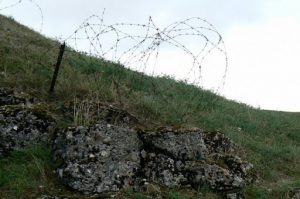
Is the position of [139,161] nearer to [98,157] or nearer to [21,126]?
[98,157]

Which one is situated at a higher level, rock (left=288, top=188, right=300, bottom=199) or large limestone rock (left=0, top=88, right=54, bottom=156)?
large limestone rock (left=0, top=88, right=54, bottom=156)

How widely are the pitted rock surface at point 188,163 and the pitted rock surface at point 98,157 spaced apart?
20cm

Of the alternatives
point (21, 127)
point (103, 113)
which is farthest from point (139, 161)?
point (21, 127)

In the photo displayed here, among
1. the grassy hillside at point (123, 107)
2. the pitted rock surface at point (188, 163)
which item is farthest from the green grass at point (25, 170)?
the pitted rock surface at point (188, 163)

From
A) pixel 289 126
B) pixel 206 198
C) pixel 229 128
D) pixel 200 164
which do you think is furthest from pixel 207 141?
pixel 289 126

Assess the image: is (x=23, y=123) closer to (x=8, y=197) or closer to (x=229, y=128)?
(x=8, y=197)

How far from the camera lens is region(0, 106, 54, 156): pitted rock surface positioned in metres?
6.38

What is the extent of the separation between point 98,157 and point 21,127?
1235 mm

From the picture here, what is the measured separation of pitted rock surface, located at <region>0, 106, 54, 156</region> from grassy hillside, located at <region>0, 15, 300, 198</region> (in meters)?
0.17

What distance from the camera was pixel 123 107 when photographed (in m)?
7.73

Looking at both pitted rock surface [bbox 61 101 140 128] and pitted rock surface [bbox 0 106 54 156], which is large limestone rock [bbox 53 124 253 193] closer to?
pitted rock surface [bbox 0 106 54 156]

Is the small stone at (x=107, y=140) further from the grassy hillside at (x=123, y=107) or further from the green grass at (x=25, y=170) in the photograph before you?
the green grass at (x=25, y=170)

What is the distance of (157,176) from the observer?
6.20 m

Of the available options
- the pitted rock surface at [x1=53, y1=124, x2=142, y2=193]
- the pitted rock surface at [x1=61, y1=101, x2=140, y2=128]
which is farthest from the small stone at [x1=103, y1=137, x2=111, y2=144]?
the pitted rock surface at [x1=61, y1=101, x2=140, y2=128]
